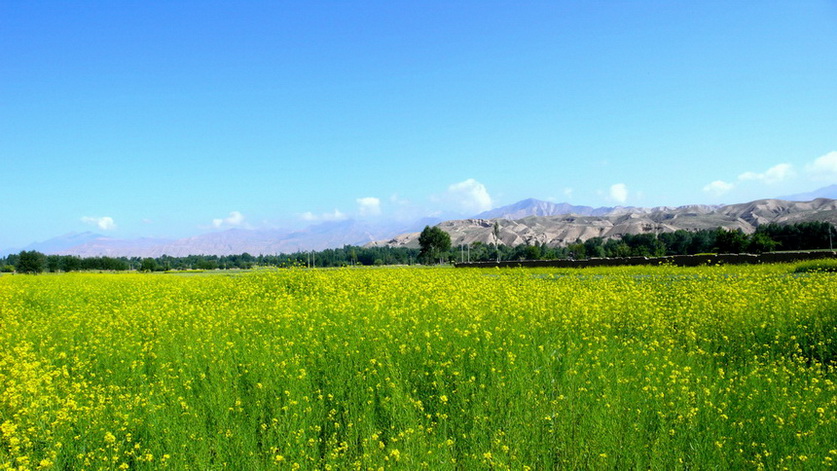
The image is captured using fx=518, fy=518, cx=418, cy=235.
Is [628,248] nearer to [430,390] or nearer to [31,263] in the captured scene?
[31,263]

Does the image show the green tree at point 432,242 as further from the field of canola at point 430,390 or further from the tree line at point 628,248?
the field of canola at point 430,390

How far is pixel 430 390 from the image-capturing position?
6.52 metres

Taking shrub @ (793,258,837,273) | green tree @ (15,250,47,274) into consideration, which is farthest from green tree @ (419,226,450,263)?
shrub @ (793,258,837,273)

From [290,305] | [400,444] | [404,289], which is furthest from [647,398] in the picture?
[404,289]

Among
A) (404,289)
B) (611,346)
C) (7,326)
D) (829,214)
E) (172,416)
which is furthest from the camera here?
(829,214)

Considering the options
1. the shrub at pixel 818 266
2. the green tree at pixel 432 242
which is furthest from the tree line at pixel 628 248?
the shrub at pixel 818 266

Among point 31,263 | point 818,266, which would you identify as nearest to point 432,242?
point 31,263

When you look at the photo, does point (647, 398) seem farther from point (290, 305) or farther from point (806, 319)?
point (290, 305)

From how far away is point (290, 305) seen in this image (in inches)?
465

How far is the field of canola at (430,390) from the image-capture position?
494cm

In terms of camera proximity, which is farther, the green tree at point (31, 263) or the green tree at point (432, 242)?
the green tree at point (432, 242)

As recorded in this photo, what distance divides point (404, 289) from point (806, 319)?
9094mm

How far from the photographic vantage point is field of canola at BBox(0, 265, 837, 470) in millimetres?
4941

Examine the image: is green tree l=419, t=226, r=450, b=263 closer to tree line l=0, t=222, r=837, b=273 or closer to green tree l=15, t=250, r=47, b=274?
tree line l=0, t=222, r=837, b=273
